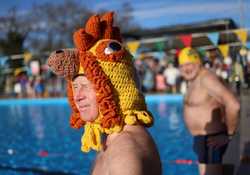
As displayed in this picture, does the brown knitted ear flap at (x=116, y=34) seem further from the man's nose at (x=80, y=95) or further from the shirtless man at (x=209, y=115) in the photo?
the shirtless man at (x=209, y=115)

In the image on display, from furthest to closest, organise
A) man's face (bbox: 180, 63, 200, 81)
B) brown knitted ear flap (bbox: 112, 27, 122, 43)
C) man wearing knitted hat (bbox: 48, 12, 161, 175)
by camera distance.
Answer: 1. man's face (bbox: 180, 63, 200, 81)
2. brown knitted ear flap (bbox: 112, 27, 122, 43)
3. man wearing knitted hat (bbox: 48, 12, 161, 175)

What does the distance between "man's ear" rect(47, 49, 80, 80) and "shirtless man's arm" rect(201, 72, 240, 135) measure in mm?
2491

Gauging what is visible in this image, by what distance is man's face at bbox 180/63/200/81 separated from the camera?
14.8 ft

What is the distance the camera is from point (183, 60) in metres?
4.61

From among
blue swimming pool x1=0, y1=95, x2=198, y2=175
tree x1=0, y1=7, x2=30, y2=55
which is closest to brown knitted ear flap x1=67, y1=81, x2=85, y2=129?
blue swimming pool x1=0, y1=95, x2=198, y2=175

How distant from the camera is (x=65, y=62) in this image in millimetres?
Answer: 1868

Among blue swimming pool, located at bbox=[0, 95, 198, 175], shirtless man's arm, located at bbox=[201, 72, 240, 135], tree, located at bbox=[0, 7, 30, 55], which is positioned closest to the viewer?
shirtless man's arm, located at bbox=[201, 72, 240, 135]

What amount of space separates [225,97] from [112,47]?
250 centimetres

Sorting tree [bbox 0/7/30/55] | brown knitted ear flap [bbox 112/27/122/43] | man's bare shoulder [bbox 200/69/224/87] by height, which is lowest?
man's bare shoulder [bbox 200/69/224/87]

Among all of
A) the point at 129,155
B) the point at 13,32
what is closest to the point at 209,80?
the point at 129,155

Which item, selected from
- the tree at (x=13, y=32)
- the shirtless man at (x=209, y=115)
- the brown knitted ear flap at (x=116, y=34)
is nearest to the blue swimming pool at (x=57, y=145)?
the shirtless man at (x=209, y=115)

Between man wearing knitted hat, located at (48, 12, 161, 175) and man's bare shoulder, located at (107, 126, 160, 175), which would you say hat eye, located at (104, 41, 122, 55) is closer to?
man wearing knitted hat, located at (48, 12, 161, 175)

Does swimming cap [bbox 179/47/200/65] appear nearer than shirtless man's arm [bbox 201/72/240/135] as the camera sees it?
No

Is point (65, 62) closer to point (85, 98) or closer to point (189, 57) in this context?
point (85, 98)
